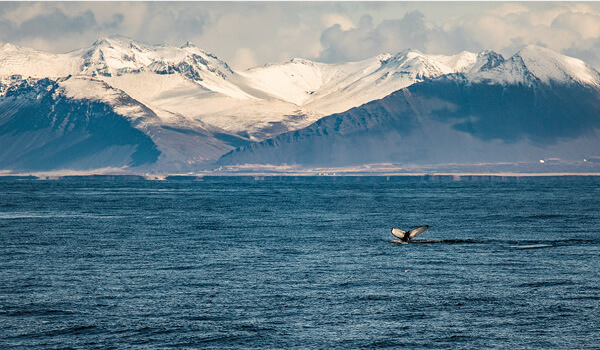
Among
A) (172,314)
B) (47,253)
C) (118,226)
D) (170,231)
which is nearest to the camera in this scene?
(172,314)

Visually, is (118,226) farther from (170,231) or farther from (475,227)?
(475,227)

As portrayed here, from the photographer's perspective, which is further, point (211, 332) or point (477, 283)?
point (477, 283)

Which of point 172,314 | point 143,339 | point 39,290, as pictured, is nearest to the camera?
point 143,339

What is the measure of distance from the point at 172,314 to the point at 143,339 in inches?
191

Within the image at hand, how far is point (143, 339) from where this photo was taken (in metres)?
36.0

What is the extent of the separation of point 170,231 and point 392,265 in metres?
39.2

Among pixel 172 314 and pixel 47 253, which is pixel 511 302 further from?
pixel 47 253

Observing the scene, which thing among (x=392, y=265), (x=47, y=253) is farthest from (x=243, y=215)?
(x=392, y=265)

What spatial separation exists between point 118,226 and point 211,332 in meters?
64.6

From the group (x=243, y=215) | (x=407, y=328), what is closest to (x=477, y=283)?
(x=407, y=328)

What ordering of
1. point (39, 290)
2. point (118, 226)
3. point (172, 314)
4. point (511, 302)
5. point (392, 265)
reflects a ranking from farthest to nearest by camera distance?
1. point (118, 226)
2. point (392, 265)
3. point (39, 290)
4. point (511, 302)
5. point (172, 314)

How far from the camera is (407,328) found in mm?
38031

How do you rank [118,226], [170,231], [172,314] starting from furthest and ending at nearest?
1. [118,226]
2. [170,231]
3. [172,314]

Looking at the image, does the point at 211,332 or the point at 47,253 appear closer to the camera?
the point at 211,332
